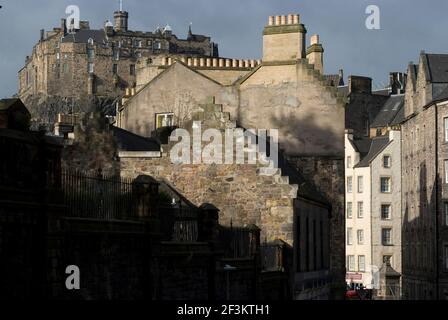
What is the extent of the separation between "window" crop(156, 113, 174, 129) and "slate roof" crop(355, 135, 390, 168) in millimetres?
57968

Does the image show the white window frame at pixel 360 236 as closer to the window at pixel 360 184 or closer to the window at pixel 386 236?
the window at pixel 386 236

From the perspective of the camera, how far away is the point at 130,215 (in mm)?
29781

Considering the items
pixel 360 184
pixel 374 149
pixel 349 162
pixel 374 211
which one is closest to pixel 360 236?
pixel 374 211

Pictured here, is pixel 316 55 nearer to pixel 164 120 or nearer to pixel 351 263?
pixel 164 120

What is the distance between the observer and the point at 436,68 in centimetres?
8919

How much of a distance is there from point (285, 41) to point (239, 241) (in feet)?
72.6

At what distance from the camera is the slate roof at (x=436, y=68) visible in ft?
288

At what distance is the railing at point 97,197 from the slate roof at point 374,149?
84.6m

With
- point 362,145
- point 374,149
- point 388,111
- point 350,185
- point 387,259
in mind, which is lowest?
point 387,259

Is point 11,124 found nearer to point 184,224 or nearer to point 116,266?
point 116,266

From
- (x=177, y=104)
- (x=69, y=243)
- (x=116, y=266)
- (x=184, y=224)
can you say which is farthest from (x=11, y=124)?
(x=177, y=104)

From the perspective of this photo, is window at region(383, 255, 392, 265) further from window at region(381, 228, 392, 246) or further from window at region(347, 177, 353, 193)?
window at region(347, 177, 353, 193)

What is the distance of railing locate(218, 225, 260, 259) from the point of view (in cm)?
3797

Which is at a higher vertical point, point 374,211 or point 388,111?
point 388,111
